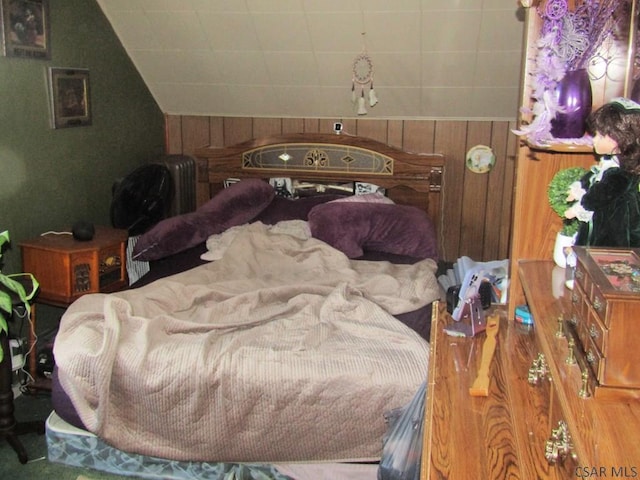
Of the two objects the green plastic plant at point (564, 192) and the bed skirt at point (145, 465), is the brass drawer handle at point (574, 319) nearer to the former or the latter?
the green plastic plant at point (564, 192)

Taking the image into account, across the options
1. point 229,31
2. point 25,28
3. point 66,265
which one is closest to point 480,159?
point 229,31

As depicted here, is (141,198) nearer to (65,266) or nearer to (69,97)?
(69,97)

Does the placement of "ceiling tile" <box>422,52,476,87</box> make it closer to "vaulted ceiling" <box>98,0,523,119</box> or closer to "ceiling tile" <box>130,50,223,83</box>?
"vaulted ceiling" <box>98,0,523,119</box>

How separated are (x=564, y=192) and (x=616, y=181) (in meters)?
0.25

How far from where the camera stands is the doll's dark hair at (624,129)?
4.01 feet

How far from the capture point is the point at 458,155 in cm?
419

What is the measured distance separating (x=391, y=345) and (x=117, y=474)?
106cm

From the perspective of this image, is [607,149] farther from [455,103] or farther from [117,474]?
[455,103]

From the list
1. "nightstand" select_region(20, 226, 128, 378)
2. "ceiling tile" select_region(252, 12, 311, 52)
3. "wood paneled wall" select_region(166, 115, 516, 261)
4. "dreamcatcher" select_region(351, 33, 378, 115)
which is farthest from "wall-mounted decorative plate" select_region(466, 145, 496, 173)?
"nightstand" select_region(20, 226, 128, 378)

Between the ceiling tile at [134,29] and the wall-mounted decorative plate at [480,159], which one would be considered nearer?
the ceiling tile at [134,29]

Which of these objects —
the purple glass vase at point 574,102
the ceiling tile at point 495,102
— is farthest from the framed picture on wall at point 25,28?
the purple glass vase at point 574,102

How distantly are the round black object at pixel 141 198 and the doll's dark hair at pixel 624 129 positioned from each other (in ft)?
8.83

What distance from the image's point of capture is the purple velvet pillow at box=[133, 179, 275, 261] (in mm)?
3355

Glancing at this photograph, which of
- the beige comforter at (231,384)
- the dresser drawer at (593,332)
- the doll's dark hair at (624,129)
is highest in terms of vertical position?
the doll's dark hair at (624,129)
